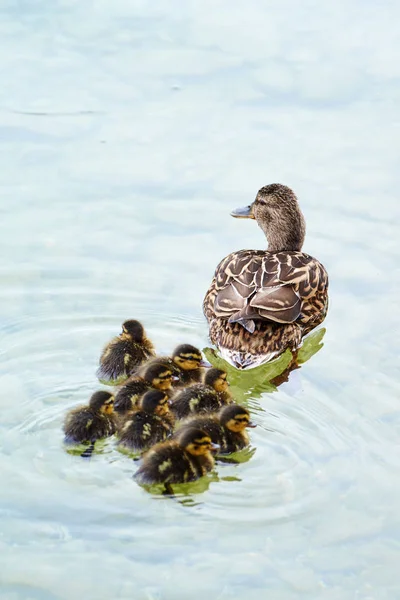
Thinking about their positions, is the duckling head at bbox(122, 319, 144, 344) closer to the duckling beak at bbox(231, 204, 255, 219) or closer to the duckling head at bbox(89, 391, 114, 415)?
the duckling head at bbox(89, 391, 114, 415)

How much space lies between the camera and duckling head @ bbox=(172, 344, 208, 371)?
15.7 feet

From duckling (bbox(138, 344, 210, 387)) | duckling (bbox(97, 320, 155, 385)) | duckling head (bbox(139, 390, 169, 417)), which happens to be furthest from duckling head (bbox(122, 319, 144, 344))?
duckling head (bbox(139, 390, 169, 417))

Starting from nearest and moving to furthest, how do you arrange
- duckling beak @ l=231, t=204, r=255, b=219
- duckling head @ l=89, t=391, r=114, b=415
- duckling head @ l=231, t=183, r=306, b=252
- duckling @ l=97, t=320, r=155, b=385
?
1. duckling head @ l=89, t=391, r=114, b=415
2. duckling @ l=97, t=320, r=155, b=385
3. duckling head @ l=231, t=183, r=306, b=252
4. duckling beak @ l=231, t=204, r=255, b=219

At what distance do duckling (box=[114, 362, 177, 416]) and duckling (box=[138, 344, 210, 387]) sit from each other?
0.08 meters

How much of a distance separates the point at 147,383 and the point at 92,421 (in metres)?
0.46

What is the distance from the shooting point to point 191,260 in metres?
5.82

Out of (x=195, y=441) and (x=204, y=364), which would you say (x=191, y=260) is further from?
(x=195, y=441)

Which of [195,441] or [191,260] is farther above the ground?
[195,441]

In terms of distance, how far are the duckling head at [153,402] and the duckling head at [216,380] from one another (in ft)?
0.96

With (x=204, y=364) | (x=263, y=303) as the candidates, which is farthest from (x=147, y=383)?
(x=263, y=303)

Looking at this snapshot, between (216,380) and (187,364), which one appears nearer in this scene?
(216,380)

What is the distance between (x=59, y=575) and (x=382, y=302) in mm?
2459

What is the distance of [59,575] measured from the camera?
3.62 m

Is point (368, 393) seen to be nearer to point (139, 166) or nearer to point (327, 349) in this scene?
point (327, 349)
